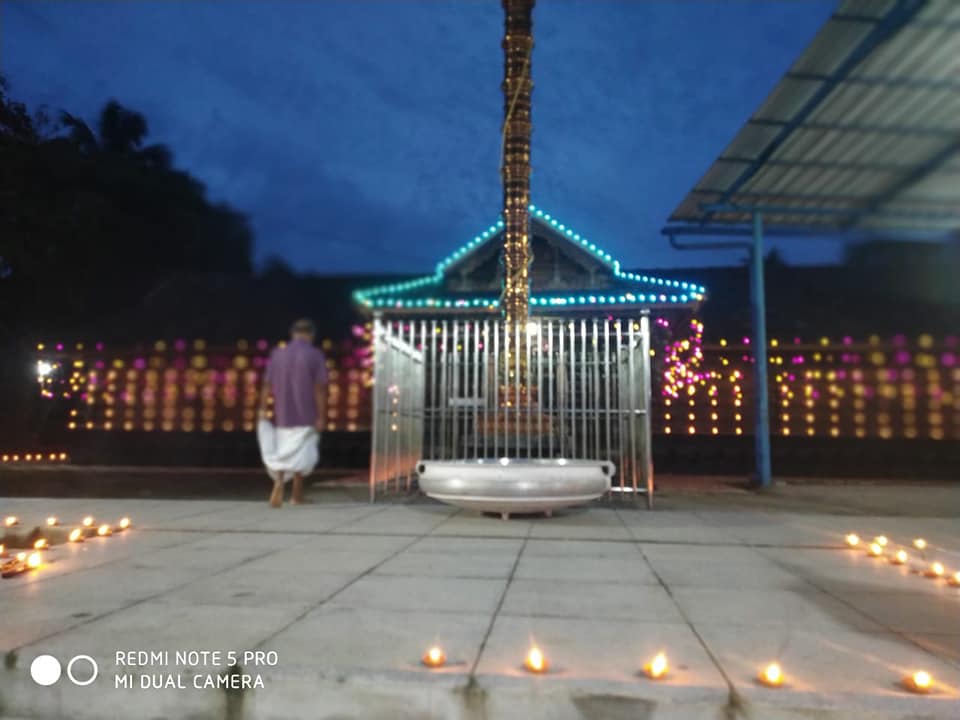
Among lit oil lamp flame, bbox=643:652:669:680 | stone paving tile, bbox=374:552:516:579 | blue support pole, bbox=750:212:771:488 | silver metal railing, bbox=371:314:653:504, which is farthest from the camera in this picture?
blue support pole, bbox=750:212:771:488

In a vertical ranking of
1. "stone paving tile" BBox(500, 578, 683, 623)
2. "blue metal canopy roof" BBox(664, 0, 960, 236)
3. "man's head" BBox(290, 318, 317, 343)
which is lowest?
"stone paving tile" BBox(500, 578, 683, 623)

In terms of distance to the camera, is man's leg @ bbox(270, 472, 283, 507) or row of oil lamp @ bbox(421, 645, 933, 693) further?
man's leg @ bbox(270, 472, 283, 507)

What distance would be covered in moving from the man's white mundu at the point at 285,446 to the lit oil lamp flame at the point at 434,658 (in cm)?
514

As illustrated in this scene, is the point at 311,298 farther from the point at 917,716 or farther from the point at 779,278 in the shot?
the point at 917,716

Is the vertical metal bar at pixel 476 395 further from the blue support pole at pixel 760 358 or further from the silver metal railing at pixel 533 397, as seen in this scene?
the blue support pole at pixel 760 358

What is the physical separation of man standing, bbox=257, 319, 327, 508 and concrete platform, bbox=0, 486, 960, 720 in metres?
1.31

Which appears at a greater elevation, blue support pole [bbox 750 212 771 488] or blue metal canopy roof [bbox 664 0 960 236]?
blue metal canopy roof [bbox 664 0 960 236]

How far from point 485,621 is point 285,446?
4.83 meters

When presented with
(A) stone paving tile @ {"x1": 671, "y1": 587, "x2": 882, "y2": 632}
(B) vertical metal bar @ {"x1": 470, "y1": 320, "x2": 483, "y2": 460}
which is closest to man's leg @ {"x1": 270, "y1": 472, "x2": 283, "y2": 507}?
(B) vertical metal bar @ {"x1": 470, "y1": 320, "x2": 483, "y2": 460}

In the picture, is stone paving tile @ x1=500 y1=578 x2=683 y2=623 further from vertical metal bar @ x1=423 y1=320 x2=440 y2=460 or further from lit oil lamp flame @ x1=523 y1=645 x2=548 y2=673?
vertical metal bar @ x1=423 y1=320 x2=440 y2=460

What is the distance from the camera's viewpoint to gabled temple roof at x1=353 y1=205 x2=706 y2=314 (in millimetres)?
11562

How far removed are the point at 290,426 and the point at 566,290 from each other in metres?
6.96

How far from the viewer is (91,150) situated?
13695 mm

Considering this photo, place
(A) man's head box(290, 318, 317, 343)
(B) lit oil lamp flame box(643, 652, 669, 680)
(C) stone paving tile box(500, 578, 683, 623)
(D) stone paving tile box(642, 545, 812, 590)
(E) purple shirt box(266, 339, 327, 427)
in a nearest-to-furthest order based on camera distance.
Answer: (B) lit oil lamp flame box(643, 652, 669, 680) → (C) stone paving tile box(500, 578, 683, 623) → (D) stone paving tile box(642, 545, 812, 590) → (E) purple shirt box(266, 339, 327, 427) → (A) man's head box(290, 318, 317, 343)
